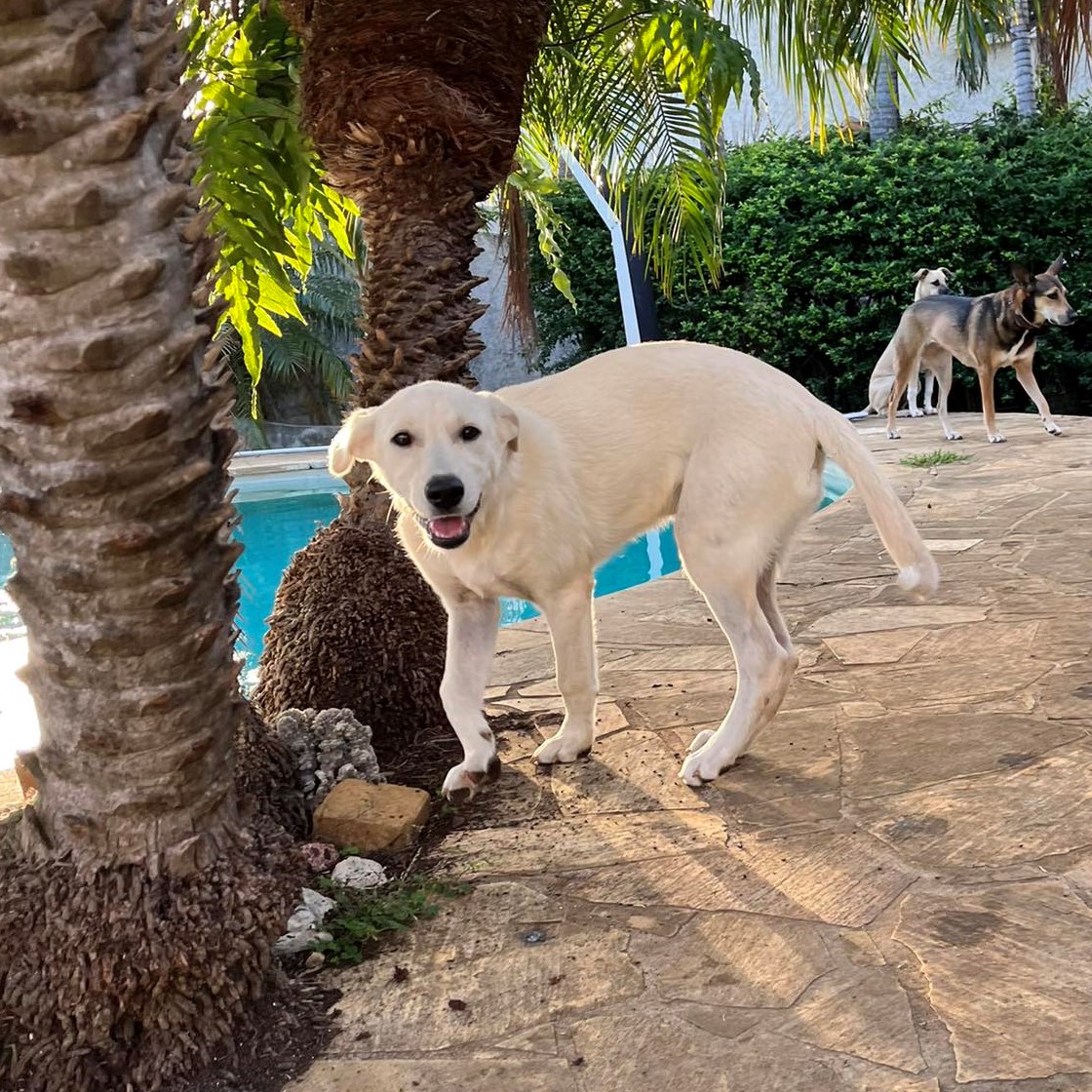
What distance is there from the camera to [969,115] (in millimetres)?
26094

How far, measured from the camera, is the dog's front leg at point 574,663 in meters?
3.55

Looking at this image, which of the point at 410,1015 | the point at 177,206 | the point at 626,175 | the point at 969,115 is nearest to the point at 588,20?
the point at 626,175

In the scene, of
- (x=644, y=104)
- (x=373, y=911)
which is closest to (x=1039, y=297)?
(x=644, y=104)

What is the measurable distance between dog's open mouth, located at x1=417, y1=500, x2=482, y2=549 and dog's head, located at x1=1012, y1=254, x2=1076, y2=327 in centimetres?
962

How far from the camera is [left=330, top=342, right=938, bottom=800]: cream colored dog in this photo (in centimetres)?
333

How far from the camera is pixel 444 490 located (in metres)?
3.04

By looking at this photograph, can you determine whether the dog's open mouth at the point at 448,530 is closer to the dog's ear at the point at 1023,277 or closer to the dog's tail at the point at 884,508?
the dog's tail at the point at 884,508

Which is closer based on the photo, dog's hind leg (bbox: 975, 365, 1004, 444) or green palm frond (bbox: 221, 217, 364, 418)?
dog's hind leg (bbox: 975, 365, 1004, 444)

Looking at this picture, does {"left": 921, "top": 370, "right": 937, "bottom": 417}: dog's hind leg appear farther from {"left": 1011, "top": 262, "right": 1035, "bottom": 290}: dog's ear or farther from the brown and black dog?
{"left": 1011, "top": 262, "right": 1035, "bottom": 290}: dog's ear

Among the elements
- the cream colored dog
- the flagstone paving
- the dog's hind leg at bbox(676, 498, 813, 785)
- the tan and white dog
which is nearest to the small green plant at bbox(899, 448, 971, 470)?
the tan and white dog

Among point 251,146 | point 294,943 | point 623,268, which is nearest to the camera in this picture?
point 294,943

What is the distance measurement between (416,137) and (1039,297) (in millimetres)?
8779

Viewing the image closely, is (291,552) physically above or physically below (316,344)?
below

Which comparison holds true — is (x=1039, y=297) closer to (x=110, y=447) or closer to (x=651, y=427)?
(x=651, y=427)
